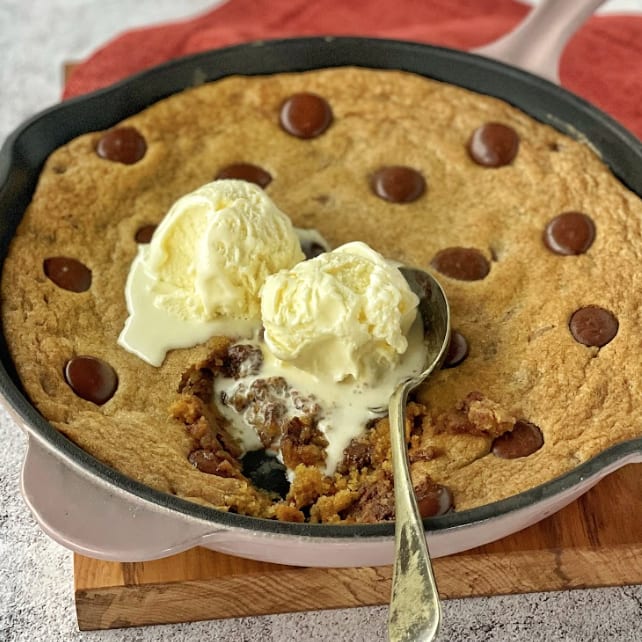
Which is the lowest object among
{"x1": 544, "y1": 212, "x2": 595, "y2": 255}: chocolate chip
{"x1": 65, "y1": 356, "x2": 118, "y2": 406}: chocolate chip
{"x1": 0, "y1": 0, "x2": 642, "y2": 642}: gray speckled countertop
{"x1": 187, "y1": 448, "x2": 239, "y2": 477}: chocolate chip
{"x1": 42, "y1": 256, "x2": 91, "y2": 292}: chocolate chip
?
{"x1": 0, "y1": 0, "x2": 642, "y2": 642}: gray speckled countertop

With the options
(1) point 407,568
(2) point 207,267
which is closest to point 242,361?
(2) point 207,267

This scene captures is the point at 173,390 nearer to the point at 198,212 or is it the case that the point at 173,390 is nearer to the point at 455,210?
the point at 198,212

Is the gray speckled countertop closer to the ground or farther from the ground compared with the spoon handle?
closer to the ground

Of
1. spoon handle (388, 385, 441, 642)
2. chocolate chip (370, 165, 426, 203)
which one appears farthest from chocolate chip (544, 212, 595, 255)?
spoon handle (388, 385, 441, 642)

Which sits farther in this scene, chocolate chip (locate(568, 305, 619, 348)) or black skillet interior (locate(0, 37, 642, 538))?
black skillet interior (locate(0, 37, 642, 538))

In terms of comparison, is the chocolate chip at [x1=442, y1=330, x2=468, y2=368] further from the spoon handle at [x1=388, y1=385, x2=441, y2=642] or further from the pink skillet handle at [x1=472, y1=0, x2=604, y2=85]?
the pink skillet handle at [x1=472, y1=0, x2=604, y2=85]

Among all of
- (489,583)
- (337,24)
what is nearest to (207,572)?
(489,583)

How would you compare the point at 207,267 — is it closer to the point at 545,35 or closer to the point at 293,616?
the point at 293,616
